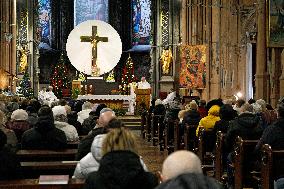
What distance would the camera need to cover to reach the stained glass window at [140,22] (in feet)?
140

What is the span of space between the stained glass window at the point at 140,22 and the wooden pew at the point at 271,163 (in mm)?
34791

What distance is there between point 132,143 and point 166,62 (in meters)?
33.2

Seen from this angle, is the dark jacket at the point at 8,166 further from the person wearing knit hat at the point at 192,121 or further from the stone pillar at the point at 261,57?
the stone pillar at the point at 261,57

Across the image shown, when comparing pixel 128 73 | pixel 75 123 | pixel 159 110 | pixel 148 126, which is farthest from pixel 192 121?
pixel 128 73

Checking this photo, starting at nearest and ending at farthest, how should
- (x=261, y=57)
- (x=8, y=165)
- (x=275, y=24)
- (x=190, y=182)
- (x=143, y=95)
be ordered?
(x=190, y=182), (x=8, y=165), (x=275, y=24), (x=261, y=57), (x=143, y=95)

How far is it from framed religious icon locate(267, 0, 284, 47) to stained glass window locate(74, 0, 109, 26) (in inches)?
1045

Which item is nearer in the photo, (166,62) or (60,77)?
(166,62)

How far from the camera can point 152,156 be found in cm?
1644

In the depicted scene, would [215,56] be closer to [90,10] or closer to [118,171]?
[90,10]

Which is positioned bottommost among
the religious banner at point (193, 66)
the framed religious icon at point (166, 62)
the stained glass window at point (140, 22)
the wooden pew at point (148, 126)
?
the wooden pew at point (148, 126)

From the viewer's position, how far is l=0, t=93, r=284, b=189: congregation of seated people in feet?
12.6

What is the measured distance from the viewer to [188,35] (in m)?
33.4

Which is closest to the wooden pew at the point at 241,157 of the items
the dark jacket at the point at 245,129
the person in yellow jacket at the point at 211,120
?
the dark jacket at the point at 245,129

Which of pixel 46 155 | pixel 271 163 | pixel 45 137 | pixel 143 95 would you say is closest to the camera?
pixel 271 163
